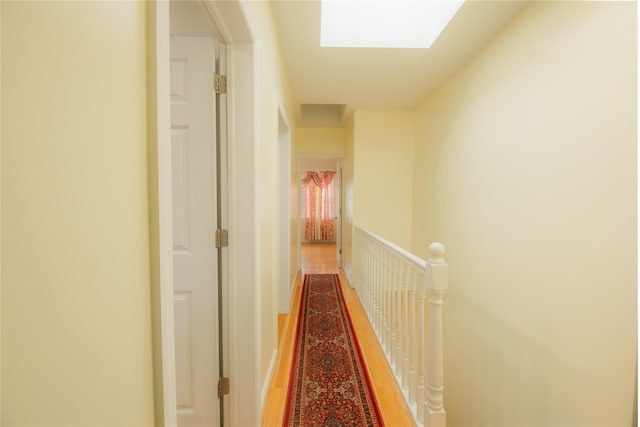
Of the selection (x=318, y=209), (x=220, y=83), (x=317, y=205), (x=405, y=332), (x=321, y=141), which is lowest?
(x=405, y=332)

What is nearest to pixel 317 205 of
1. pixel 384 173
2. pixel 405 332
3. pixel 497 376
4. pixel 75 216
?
pixel 384 173

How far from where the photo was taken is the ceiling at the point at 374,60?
1961mm

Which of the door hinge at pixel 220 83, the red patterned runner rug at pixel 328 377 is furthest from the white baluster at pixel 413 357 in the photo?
the door hinge at pixel 220 83

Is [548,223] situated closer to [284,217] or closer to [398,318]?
[398,318]

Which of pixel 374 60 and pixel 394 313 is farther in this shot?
pixel 374 60

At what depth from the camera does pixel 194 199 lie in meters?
1.29

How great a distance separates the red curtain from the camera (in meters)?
8.75

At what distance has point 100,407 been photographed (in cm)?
41

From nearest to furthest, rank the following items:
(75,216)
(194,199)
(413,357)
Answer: (75,216) → (194,199) → (413,357)

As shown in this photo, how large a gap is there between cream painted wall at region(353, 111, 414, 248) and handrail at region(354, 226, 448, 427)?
1144 mm

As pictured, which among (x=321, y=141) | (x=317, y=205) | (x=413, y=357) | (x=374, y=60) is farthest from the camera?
(x=317, y=205)

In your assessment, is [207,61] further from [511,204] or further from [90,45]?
[511,204]

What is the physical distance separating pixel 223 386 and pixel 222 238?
0.73 metres

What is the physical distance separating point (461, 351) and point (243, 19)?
306 centimetres
